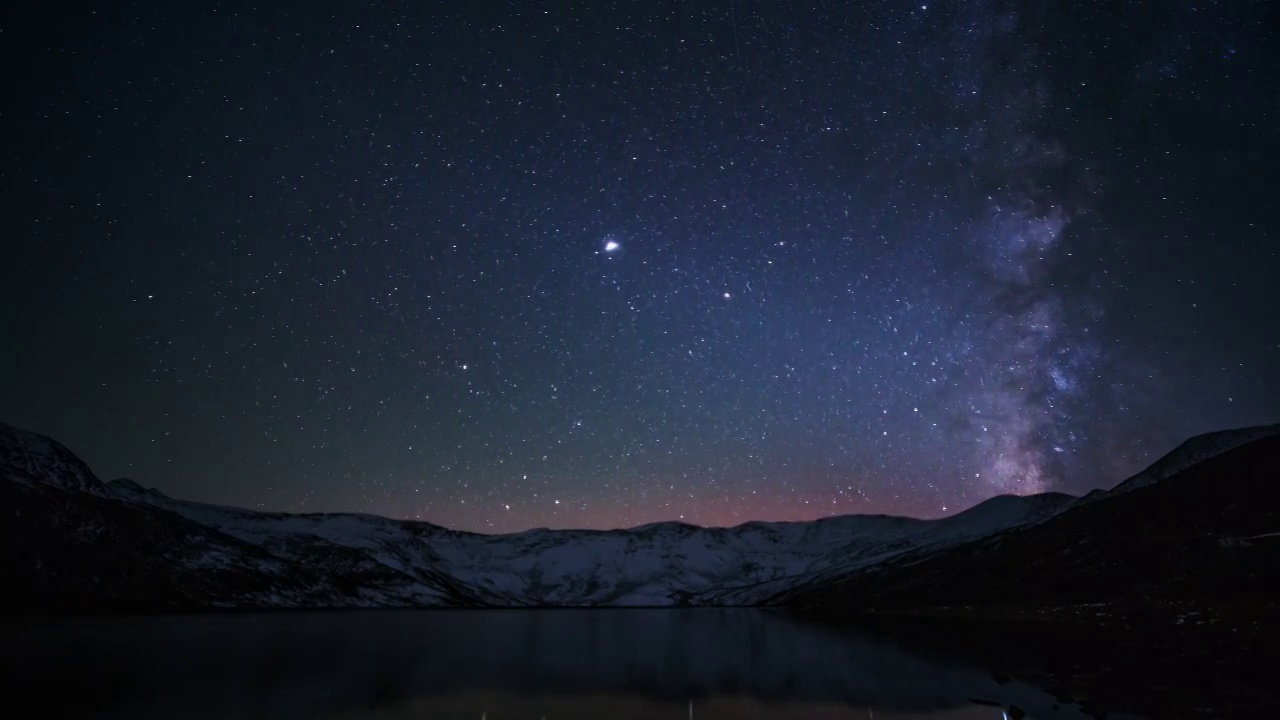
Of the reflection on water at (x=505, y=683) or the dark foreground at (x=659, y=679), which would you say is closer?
the dark foreground at (x=659, y=679)

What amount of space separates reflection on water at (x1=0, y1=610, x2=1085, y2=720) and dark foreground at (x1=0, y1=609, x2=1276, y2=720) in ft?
0.39

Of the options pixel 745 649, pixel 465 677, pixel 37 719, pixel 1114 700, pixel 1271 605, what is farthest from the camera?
pixel 1271 605

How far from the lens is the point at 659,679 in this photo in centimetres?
4422

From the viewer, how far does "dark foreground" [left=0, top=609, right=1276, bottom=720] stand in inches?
1163

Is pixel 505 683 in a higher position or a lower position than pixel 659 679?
higher

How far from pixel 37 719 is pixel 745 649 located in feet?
186

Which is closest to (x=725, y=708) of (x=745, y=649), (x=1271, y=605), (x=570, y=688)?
(x=570, y=688)

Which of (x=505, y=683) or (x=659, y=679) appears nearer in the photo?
(x=505, y=683)

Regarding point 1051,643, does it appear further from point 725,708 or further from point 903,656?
point 725,708

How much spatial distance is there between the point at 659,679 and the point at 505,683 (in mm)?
9454

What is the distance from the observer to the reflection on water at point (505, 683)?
30016 millimetres

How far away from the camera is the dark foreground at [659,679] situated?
29.5 m

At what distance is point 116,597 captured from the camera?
604ft

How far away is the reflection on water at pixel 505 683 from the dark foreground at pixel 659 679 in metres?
0.12
